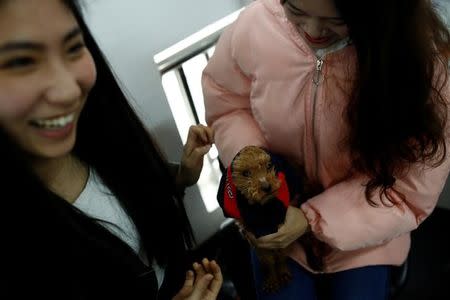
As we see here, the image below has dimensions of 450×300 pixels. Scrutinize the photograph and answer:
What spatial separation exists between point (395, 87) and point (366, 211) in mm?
289

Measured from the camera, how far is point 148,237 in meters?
0.86

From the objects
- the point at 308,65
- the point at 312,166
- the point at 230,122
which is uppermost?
the point at 308,65

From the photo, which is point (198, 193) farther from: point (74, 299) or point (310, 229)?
point (74, 299)

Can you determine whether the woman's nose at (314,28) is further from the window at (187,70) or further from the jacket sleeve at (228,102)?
the window at (187,70)

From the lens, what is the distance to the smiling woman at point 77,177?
0.52 metres

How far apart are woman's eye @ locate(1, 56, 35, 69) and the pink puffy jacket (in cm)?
46

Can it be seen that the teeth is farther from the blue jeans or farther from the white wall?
Result: the blue jeans

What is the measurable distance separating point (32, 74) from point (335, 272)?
78cm

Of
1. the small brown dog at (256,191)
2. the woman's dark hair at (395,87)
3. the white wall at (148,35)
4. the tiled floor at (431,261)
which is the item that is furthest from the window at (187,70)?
the tiled floor at (431,261)

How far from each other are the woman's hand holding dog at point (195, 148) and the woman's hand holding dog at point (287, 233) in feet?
0.62

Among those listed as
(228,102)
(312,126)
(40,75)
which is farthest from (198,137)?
(40,75)

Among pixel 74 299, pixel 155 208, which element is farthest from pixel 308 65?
pixel 74 299

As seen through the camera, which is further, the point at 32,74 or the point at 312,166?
the point at 312,166

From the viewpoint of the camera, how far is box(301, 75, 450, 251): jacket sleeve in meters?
0.90
